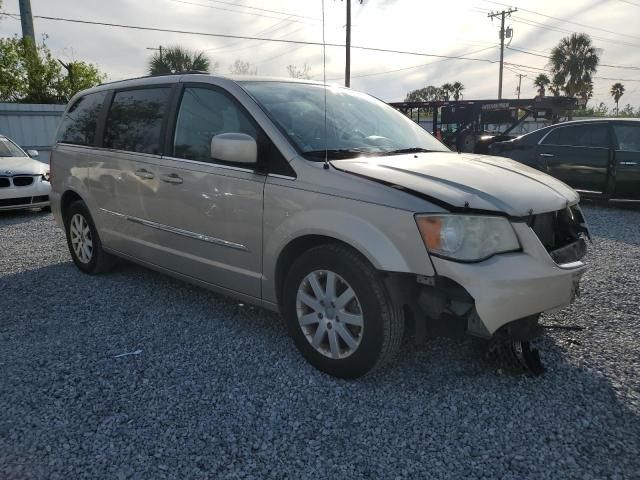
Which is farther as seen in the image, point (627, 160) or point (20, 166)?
point (20, 166)

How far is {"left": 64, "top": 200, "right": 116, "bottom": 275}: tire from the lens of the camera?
4895 millimetres

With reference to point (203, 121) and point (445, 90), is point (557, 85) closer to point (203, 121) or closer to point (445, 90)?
point (445, 90)

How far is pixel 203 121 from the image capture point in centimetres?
368

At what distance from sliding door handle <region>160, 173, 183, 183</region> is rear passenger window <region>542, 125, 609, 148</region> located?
7229mm

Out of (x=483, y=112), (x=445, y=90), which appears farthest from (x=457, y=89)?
(x=483, y=112)

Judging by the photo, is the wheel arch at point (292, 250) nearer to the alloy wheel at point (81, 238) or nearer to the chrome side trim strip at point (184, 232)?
the chrome side trim strip at point (184, 232)

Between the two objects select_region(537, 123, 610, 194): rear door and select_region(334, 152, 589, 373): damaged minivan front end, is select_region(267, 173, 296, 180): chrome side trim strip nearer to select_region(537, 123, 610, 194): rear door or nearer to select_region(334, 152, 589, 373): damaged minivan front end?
select_region(334, 152, 589, 373): damaged minivan front end

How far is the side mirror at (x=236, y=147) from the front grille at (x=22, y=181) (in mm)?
6935

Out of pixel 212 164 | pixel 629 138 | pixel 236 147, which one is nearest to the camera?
pixel 236 147

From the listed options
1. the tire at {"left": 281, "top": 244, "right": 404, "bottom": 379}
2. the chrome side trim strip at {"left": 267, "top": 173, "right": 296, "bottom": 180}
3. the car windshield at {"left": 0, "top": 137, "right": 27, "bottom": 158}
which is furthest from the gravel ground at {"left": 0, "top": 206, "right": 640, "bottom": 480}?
the car windshield at {"left": 0, "top": 137, "right": 27, "bottom": 158}

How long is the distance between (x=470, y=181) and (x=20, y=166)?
8379 mm

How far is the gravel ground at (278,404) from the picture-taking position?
2264 millimetres

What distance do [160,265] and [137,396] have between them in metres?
1.46

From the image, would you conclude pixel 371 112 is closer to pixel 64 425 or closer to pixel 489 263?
pixel 489 263
